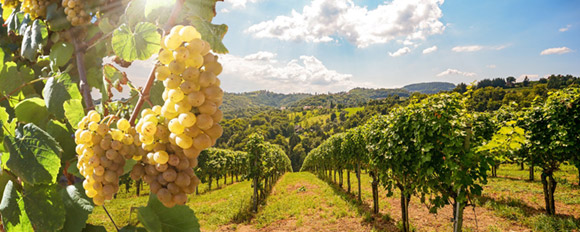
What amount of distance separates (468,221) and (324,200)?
8.53 meters

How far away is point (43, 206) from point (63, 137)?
261 millimetres

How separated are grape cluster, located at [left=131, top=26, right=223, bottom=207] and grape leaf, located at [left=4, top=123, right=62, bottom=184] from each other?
1.30 ft

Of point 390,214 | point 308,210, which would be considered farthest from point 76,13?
point 308,210

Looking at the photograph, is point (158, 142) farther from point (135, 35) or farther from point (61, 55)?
point (61, 55)

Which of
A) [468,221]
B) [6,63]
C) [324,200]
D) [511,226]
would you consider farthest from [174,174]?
[324,200]

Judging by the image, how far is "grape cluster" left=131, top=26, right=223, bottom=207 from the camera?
1.90ft

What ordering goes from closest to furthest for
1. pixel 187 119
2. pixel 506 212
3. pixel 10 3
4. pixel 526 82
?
pixel 187 119 → pixel 10 3 → pixel 506 212 → pixel 526 82

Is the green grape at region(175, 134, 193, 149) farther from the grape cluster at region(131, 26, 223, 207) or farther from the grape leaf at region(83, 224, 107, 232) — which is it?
the grape leaf at region(83, 224, 107, 232)

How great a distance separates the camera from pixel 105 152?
2.27 ft

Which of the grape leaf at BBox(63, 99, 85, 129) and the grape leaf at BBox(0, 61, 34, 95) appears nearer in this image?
the grape leaf at BBox(63, 99, 85, 129)

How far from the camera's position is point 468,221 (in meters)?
10.7

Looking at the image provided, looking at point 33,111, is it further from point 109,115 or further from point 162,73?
point 162,73

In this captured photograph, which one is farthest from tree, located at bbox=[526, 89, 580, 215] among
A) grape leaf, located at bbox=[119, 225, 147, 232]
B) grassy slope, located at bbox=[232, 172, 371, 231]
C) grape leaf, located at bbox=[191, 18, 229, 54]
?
grape leaf, located at bbox=[119, 225, 147, 232]

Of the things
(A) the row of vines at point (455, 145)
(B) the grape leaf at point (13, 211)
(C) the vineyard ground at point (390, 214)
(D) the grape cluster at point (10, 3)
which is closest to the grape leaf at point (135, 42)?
(B) the grape leaf at point (13, 211)
